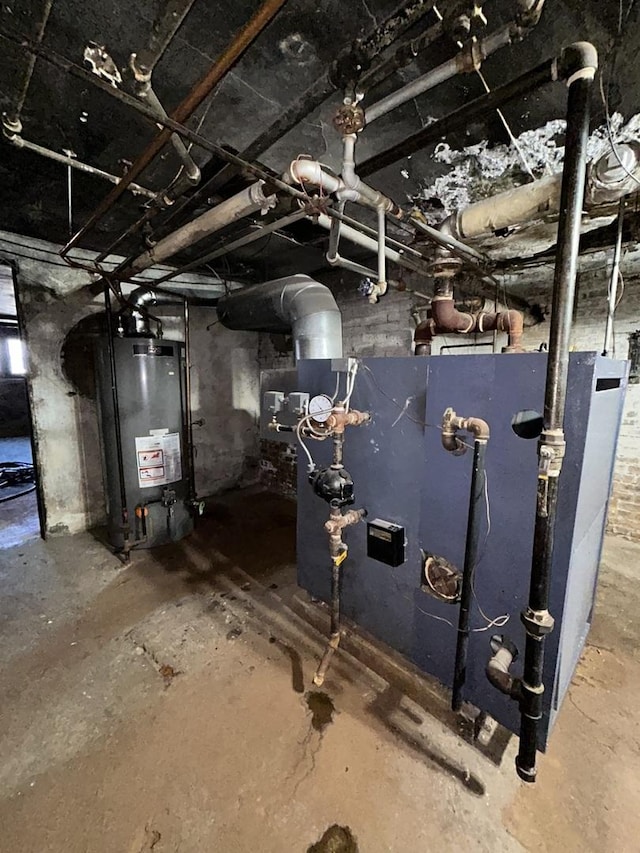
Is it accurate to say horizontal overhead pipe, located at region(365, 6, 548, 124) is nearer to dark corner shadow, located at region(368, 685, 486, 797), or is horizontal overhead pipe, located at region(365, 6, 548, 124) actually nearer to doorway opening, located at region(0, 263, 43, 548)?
dark corner shadow, located at region(368, 685, 486, 797)

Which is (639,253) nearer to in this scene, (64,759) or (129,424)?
(129,424)

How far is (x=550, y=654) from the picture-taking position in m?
1.24

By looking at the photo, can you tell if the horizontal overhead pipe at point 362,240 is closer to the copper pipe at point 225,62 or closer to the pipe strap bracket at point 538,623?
the copper pipe at point 225,62

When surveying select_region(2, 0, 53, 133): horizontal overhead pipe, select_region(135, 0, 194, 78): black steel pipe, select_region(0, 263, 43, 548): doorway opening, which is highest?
select_region(2, 0, 53, 133): horizontal overhead pipe

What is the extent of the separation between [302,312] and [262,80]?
1.21m

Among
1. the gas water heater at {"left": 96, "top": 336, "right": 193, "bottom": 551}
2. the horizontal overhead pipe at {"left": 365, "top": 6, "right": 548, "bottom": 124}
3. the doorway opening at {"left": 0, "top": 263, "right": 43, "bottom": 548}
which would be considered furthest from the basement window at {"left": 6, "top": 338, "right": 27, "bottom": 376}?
the horizontal overhead pipe at {"left": 365, "top": 6, "right": 548, "bottom": 124}

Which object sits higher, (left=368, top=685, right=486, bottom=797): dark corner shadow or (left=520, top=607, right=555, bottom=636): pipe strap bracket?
(left=520, top=607, right=555, bottom=636): pipe strap bracket

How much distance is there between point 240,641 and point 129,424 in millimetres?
1796

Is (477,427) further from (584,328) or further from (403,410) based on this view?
(584,328)

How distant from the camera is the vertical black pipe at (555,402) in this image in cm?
98

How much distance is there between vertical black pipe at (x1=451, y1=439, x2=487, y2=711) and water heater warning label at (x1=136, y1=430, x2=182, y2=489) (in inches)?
93.3

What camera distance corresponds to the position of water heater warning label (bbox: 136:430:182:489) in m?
2.72

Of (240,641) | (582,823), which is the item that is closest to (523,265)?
(582,823)

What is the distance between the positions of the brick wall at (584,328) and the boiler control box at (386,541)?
1.98 metres
